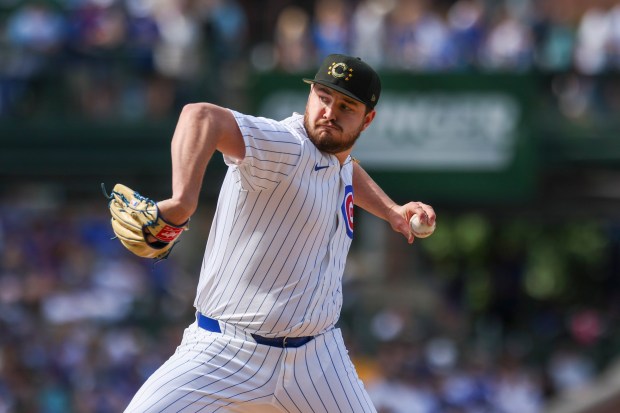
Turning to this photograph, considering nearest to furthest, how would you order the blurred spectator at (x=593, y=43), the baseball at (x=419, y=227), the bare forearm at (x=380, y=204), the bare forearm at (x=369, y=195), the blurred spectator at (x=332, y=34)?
the baseball at (x=419, y=227) < the bare forearm at (x=380, y=204) < the bare forearm at (x=369, y=195) < the blurred spectator at (x=593, y=43) < the blurred spectator at (x=332, y=34)

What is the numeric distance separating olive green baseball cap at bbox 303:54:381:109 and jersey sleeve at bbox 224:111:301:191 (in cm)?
24

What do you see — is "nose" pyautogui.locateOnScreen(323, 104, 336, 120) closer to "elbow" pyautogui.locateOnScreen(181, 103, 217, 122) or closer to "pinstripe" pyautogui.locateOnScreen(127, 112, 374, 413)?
"pinstripe" pyautogui.locateOnScreen(127, 112, 374, 413)

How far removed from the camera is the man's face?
14.8 feet

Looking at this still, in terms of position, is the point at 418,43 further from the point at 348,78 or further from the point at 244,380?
the point at 244,380

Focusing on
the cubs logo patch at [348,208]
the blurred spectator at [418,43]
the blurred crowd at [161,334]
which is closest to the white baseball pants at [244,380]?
the cubs logo patch at [348,208]

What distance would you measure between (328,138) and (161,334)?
→ 784 centimetres

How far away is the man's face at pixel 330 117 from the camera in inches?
178

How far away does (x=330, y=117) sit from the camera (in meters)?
4.52

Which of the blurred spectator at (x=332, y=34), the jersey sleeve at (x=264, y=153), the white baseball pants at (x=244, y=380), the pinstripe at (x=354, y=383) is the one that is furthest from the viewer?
the blurred spectator at (x=332, y=34)

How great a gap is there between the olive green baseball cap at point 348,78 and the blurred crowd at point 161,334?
6.82 metres

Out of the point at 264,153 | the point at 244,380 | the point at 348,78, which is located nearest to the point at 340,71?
the point at 348,78

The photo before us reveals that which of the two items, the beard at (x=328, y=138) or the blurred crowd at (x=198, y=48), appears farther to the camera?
the blurred crowd at (x=198, y=48)

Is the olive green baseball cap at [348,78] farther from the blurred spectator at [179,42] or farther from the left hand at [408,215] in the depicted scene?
the blurred spectator at [179,42]

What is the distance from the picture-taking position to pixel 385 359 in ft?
37.2
